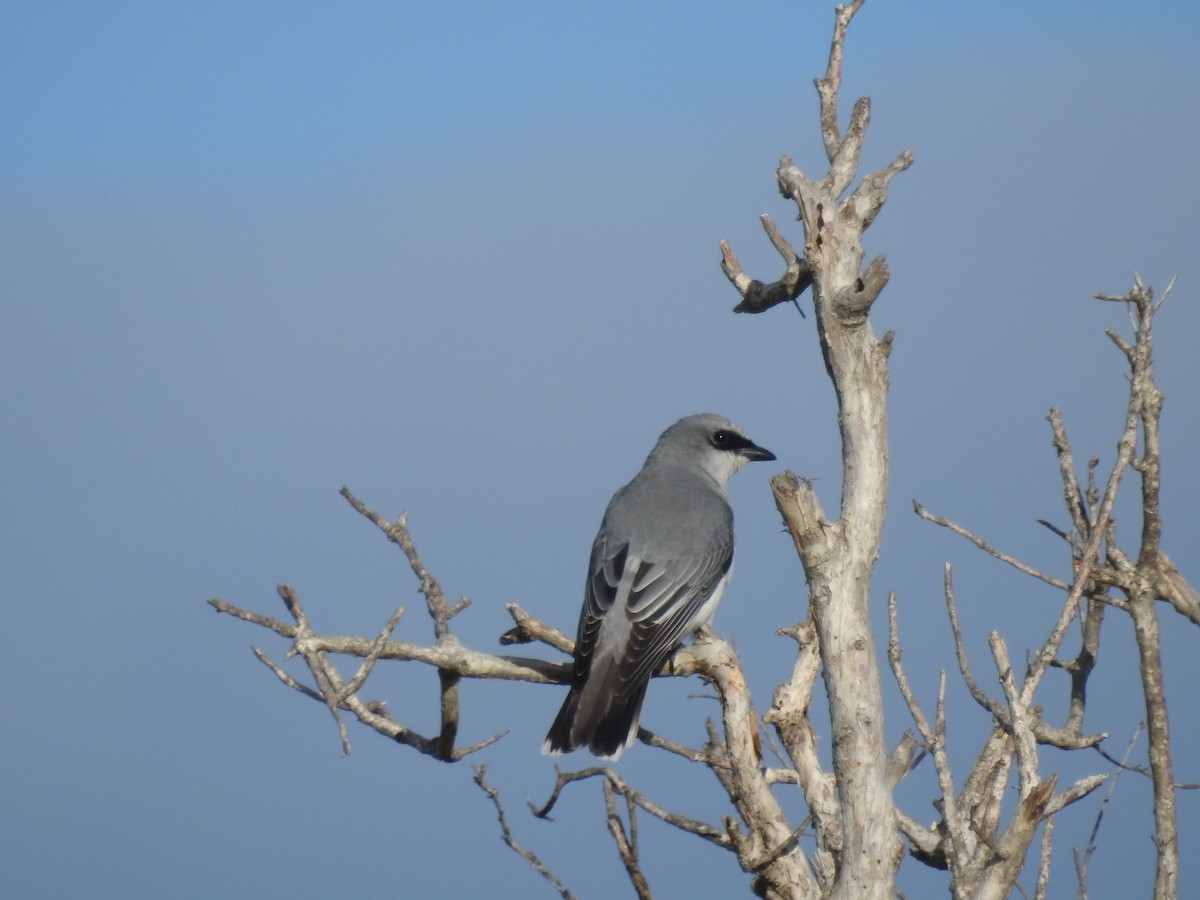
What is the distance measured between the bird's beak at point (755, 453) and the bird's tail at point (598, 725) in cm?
260

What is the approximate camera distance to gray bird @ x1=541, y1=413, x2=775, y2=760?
21.5 ft

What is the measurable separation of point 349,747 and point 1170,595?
4.07 m

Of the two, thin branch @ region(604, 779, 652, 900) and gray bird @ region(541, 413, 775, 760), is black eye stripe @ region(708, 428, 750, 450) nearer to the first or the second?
gray bird @ region(541, 413, 775, 760)

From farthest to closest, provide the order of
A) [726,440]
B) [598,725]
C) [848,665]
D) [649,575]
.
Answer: [726,440], [649,575], [598,725], [848,665]

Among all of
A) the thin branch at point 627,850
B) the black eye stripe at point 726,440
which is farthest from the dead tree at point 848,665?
the black eye stripe at point 726,440

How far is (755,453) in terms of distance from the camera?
8.71m

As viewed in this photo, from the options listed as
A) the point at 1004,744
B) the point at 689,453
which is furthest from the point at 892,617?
the point at 689,453

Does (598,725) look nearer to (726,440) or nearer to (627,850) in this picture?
(627,850)

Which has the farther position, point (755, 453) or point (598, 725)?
point (755, 453)

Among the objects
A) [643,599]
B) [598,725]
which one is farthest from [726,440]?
[598,725]

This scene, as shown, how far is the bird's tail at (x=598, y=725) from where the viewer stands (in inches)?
256

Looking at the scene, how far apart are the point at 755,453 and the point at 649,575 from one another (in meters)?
1.78

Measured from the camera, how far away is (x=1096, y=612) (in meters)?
6.63

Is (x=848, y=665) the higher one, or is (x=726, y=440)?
(x=726, y=440)
